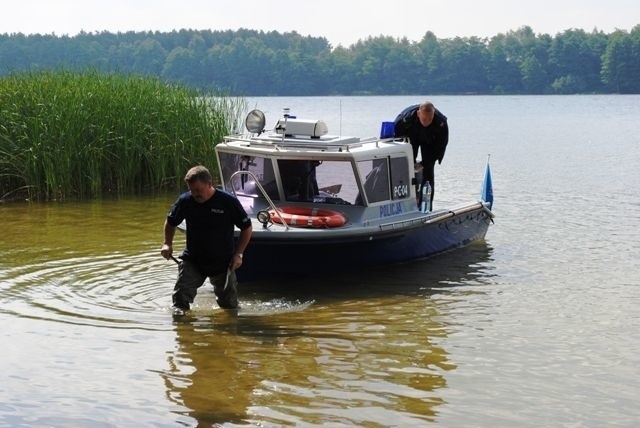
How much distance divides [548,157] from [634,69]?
258 feet

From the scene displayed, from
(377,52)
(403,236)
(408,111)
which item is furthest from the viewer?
(377,52)

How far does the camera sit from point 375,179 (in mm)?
12344

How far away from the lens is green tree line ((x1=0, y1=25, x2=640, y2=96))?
98225mm

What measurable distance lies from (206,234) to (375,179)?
3.30 metres

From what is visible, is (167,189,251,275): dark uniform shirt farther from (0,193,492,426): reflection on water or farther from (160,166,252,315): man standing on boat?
(0,193,492,426): reflection on water

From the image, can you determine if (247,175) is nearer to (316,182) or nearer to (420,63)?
(316,182)

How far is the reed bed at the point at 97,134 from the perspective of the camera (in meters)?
18.8

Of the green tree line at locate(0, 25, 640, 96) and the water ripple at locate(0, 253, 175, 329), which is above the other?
the green tree line at locate(0, 25, 640, 96)

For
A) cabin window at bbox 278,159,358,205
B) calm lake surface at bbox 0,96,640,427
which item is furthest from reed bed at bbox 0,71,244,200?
cabin window at bbox 278,159,358,205

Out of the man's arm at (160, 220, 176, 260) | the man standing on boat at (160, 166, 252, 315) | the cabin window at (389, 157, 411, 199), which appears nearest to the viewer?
the man standing on boat at (160, 166, 252, 315)

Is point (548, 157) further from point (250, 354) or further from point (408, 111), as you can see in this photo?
point (250, 354)

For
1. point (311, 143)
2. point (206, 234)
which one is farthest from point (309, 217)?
point (206, 234)

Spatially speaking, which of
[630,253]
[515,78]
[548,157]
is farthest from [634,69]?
[630,253]

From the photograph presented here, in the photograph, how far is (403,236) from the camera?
1250 centimetres
